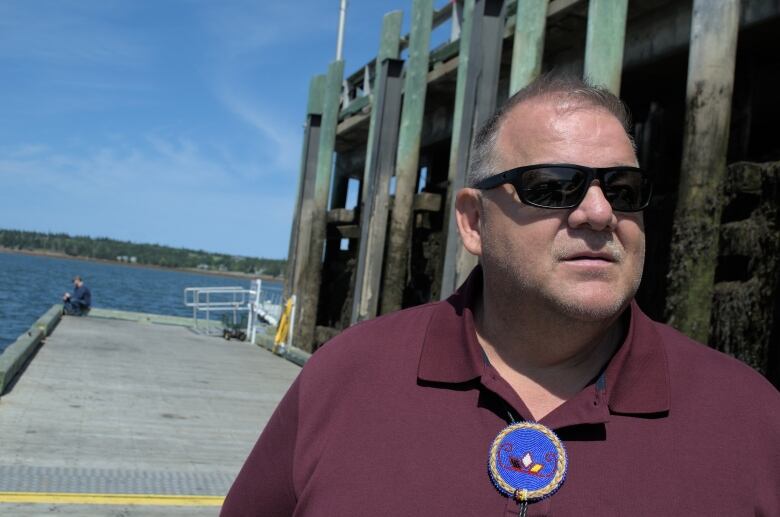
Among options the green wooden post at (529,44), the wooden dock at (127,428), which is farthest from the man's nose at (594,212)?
the green wooden post at (529,44)

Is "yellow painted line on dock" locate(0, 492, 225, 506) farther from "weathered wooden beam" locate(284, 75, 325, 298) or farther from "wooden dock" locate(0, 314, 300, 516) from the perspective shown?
"weathered wooden beam" locate(284, 75, 325, 298)

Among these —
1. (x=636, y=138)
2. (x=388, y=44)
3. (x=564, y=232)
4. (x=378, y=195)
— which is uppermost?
(x=388, y=44)

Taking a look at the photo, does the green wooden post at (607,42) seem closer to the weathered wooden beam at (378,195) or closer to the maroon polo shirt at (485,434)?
the weathered wooden beam at (378,195)

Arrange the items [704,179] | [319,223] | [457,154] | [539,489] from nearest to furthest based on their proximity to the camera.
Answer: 1. [539,489]
2. [704,179]
3. [457,154]
4. [319,223]

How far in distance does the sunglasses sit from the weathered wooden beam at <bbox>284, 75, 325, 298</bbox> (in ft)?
40.2

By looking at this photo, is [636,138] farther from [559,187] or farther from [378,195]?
[559,187]

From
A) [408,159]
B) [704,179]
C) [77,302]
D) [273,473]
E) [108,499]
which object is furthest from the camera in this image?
[77,302]

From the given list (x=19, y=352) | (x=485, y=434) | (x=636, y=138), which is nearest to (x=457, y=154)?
(x=636, y=138)

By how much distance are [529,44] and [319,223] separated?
6416mm

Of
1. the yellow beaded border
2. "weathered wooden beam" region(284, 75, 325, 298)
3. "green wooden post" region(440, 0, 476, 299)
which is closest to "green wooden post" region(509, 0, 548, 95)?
"green wooden post" region(440, 0, 476, 299)

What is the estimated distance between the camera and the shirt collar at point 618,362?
5.20 ft

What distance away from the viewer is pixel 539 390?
172 centimetres

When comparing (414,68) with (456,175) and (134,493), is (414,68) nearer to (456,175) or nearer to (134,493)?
(456,175)

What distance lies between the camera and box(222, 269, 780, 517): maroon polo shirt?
1504mm
